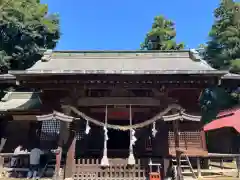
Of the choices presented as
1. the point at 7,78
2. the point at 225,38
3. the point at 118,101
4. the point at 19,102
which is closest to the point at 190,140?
the point at 118,101

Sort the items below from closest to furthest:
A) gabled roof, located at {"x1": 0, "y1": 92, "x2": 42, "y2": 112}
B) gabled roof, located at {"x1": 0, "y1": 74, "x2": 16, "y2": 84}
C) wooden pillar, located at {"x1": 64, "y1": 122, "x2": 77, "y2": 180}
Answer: wooden pillar, located at {"x1": 64, "y1": 122, "x2": 77, "y2": 180} < gabled roof, located at {"x1": 0, "y1": 74, "x2": 16, "y2": 84} < gabled roof, located at {"x1": 0, "y1": 92, "x2": 42, "y2": 112}

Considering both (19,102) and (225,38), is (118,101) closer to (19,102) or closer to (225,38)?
(19,102)

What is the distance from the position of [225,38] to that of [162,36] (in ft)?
23.9

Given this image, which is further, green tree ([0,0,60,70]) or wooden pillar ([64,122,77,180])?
green tree ([0,0,60,70])

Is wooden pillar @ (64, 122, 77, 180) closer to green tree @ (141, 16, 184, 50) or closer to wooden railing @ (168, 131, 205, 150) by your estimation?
wooden railing @ (168, 131, 205, 150)

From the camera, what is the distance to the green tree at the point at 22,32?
19377 millimetres

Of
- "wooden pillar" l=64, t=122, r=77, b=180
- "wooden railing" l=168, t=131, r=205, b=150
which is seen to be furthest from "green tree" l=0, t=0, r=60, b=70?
"wooden railing" l=168, t=131, r=205, b=150

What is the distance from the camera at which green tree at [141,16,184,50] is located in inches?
1085

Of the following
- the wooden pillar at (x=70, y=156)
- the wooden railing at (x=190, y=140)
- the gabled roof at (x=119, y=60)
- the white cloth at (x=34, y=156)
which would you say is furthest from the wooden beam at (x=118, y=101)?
the wooden railing at (x=190, y=140)

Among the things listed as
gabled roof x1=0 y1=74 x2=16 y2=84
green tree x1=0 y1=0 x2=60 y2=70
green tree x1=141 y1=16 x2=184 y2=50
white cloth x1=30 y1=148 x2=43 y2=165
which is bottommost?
white cloth x1=30 y1=148 x2=43 y2=165

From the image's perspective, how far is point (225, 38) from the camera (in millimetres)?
22766

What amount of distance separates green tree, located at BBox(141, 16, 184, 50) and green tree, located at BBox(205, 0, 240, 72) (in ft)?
13.5

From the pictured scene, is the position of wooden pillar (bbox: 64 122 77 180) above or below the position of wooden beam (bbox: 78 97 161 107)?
below

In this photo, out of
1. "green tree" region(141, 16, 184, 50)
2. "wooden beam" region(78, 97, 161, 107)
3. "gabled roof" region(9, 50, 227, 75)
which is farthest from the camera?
"green tree" region(141, 16, 184, 50)
